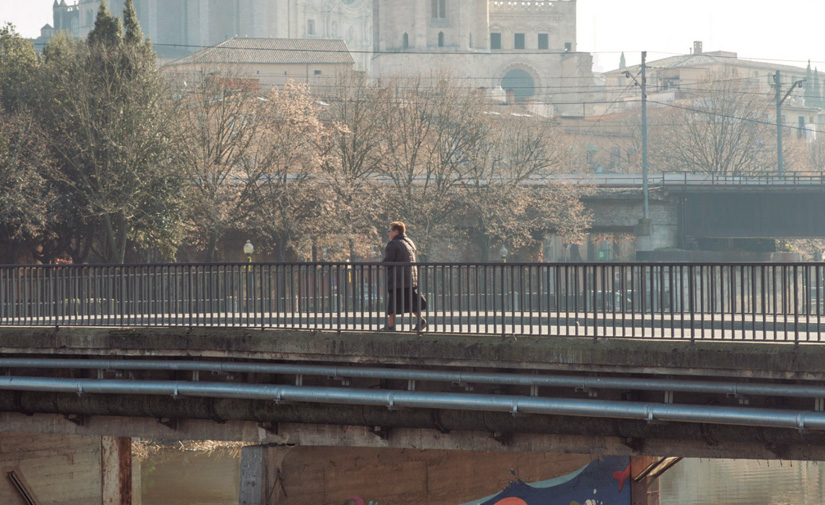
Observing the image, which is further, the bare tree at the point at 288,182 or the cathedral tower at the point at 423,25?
the cathedral tower at the point at 423,25

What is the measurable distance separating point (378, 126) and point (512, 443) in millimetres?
37017

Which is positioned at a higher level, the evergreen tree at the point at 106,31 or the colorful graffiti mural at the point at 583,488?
the evergreen tree at the point at 106,31

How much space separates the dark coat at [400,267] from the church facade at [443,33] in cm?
9031

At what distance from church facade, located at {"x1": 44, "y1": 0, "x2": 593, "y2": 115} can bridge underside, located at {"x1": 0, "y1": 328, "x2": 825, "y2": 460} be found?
90855 mm

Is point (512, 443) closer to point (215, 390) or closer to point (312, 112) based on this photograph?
point (215, 390)

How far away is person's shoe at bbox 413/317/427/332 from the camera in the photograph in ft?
43.7

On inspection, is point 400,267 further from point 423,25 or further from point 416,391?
point 423,25

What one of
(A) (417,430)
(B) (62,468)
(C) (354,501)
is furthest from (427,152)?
(A) (417,430)

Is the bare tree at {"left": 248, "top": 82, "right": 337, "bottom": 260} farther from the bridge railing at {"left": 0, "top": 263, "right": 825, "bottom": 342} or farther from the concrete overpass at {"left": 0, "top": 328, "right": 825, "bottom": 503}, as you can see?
the concrete overpass at {"left": 0, "top": 328, "right": 825, "bottom": 503}

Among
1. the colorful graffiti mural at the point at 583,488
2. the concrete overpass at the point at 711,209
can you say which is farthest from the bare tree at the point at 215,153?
the colorful graffiti mural at the point at 583,488

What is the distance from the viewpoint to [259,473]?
46.8ft

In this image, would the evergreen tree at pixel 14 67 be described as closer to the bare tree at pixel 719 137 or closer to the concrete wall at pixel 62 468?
the concrete wall at pixel 62 468

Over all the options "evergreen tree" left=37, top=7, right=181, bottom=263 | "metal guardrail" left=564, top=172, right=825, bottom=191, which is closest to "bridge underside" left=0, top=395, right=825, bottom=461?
"evergreen tree" left=37, top=7, right=181, bottom=263

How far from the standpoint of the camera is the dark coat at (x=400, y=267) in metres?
14.2
